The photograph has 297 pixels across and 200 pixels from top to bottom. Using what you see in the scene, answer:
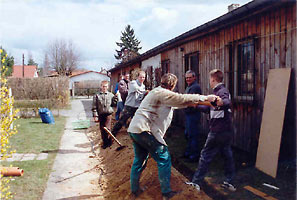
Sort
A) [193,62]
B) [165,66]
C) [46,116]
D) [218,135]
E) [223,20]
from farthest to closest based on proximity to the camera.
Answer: [46,116] < [165,66] < [193,62] < [223,20] < [218,135]

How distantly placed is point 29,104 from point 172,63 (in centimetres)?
1000

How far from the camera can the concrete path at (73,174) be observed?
5047 millimetres

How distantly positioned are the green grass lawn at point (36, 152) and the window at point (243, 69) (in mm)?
4846

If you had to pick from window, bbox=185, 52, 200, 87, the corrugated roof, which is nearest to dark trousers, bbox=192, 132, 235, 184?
the corrugated roof

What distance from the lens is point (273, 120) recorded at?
505cm

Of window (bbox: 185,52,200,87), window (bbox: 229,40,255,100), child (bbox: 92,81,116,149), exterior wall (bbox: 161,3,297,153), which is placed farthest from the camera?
window (bbox: 185,52,200,87)

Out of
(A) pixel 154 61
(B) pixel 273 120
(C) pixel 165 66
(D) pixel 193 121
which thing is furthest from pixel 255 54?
(A) pixel 154 61

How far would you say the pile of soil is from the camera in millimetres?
4298

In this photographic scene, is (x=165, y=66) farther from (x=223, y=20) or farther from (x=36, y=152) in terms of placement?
(x=36, y=152)

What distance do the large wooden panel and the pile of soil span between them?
5.00 ft

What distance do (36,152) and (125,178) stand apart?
3.69 m

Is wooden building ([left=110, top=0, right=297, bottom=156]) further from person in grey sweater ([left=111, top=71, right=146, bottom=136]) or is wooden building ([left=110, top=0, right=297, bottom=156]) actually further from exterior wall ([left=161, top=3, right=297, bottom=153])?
person in grey sweater ([left=111, top=71, right=146, bottom=136])

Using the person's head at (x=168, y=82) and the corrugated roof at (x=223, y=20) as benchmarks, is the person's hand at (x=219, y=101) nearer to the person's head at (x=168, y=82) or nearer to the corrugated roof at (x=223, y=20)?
the person's head at (x=168, y=82)

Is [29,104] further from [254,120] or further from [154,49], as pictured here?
[254,120]
